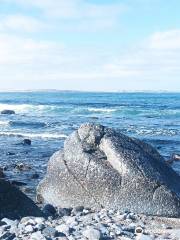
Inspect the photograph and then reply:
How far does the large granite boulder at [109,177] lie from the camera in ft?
41.7

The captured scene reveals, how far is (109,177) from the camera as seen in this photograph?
12953 millimetres

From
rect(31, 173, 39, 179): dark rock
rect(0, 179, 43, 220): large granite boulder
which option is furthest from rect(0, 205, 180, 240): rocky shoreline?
rect(31, 173, 39, 179): dark rock

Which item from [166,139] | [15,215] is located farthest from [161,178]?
[166,139]

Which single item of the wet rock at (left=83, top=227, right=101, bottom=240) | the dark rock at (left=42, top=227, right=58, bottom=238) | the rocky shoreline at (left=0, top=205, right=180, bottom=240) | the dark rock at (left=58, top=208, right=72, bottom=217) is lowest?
the dark rock at (left=58, top=208, right=72, bottom=217)

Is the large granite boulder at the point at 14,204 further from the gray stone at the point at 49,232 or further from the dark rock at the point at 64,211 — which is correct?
the gray stone at the point at 49,232

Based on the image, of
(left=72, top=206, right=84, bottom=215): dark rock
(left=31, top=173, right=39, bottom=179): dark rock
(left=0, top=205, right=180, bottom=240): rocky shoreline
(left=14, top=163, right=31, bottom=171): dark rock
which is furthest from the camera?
(left=14, top=163, right=31, bottom=171): dark rock

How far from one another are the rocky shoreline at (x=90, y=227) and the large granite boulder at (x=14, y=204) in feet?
1.46

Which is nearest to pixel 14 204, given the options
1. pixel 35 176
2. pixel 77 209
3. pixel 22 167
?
pixel 77 209

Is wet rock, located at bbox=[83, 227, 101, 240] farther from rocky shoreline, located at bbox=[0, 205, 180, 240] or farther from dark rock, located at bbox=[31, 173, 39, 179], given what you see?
dark rock, located at bbox=[31, 173, 39, 179]

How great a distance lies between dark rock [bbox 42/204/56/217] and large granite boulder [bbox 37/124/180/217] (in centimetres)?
65

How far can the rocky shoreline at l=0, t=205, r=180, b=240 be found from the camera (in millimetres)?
9859

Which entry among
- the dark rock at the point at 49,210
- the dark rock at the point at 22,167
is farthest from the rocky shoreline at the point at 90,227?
the dark rock at the point at 22,167

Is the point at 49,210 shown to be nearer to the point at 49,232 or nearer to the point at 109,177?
the point at 109,177

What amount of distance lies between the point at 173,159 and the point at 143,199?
995 cm
